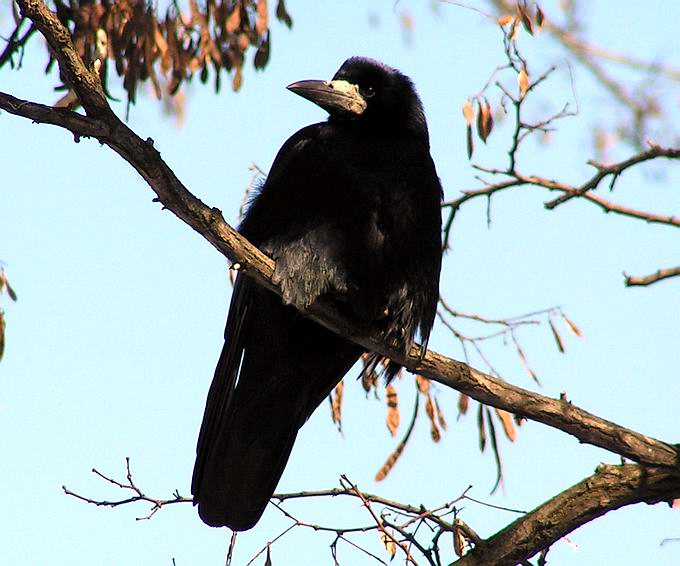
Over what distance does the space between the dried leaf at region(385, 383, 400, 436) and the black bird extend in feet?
2.41

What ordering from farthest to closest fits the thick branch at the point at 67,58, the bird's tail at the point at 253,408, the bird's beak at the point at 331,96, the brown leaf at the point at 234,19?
1. the brown leaf at the point at 234,19
2. the bird's beak at the point at 331,96
3. the bird's tail at the point at 253,408
4. the thick branch at the point at 67,58

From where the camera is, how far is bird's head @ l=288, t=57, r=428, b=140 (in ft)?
15.9

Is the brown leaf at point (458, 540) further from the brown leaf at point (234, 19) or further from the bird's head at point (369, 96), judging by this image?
the brown leaf at point (234, 19)

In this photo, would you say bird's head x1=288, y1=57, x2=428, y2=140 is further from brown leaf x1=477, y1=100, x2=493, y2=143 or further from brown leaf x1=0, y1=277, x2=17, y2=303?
brown leaf x1=0, y1=277, x2=17, y2=303

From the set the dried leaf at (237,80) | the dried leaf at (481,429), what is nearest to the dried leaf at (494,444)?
the dried leaf at (481,429)

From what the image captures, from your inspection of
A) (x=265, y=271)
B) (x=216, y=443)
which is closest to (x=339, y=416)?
(x=216, y=443)

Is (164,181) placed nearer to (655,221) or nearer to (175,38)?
(655,221)

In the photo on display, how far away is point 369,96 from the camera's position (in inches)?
197

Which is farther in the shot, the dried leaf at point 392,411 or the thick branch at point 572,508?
the dried leaf at point 392,411

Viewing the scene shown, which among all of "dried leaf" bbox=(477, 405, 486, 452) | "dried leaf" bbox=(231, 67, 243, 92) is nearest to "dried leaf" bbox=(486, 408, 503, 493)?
"dried leaf" bbox=(477, 405, 486, 452)

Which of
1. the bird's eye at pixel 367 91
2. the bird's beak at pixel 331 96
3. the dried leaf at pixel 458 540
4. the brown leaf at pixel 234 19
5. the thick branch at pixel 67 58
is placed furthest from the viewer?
the brown leaf at pixel 234 19

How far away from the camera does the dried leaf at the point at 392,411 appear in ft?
18.3

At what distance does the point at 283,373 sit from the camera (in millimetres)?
4672

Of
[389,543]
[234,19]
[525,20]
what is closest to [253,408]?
[389,543]
